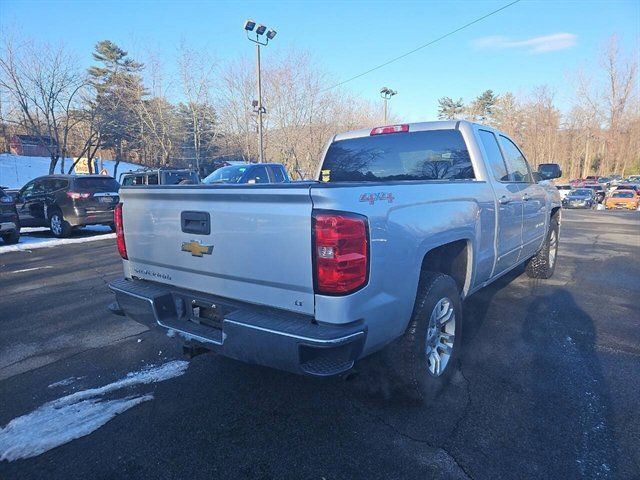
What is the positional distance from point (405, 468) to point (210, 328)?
1.47 meters

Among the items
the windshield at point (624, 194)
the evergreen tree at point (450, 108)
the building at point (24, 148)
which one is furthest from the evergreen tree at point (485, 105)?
the building at point (24, 148)

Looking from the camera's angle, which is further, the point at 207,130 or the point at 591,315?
the point at 207,130

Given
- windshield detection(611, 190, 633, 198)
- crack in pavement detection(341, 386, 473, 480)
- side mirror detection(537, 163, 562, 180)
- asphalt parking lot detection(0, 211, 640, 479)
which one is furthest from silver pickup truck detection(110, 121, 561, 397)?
windshield detection(611, 190, 633, 198)

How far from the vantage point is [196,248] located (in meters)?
2.83

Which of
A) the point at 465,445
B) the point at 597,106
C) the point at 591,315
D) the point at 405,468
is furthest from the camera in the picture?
→ the point at 597,106

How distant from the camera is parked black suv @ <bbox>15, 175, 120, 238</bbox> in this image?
11758 millimetres

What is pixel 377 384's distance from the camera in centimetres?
323

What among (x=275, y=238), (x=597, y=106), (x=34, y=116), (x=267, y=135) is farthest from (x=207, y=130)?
(x=597, y=106)

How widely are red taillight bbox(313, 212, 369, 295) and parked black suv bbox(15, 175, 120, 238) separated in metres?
11.6

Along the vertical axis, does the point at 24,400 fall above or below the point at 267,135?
below

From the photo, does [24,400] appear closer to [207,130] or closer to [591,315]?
[591,315]

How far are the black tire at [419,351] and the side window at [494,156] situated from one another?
1662 mm

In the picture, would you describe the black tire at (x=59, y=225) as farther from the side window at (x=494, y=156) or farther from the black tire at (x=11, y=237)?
the side window at (x=494, y=156)

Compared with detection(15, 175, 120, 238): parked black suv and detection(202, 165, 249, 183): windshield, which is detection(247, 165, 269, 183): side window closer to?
detection(202, 165, 249, 183): windshield
